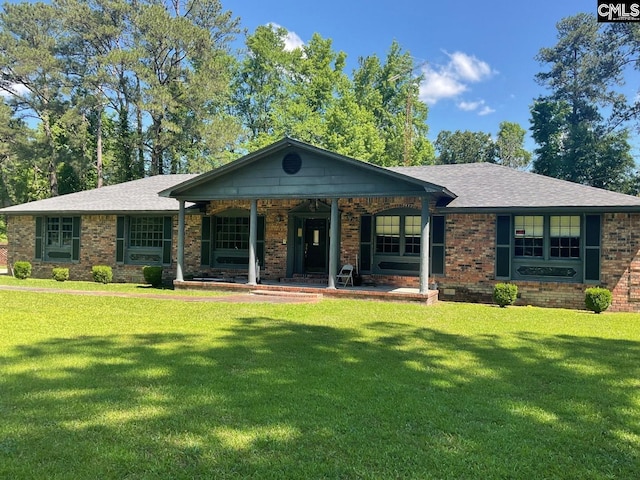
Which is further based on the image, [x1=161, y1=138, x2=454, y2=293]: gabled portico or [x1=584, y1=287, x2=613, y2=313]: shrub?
[x1=161, y1=138, x2=454, y2=293]: gabled portico

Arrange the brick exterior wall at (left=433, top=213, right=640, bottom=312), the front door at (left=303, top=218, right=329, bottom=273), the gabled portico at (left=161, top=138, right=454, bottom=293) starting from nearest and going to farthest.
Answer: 1. the brick exterior wall at (left=433, top=213, right=640, bottom=312)
2. the gabled portico at (left=161, top=138, right=454, bottom=293)
3. the front door at (left=303, top=218, right=329, bottom=273)

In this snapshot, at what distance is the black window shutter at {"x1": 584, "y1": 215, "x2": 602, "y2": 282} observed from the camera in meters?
12.5

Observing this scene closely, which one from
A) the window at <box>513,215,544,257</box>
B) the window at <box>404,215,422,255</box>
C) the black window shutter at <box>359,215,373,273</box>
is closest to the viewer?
the window at <box>513,215,544,257</box>

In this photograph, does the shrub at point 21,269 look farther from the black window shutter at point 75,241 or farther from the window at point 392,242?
the window at point 392,242

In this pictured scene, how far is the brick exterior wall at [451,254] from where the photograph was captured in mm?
12344

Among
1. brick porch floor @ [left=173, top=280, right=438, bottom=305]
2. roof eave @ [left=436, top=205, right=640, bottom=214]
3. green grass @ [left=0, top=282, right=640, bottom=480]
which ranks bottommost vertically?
green grass @ [left=0, top=282, right=640, bottom=480]

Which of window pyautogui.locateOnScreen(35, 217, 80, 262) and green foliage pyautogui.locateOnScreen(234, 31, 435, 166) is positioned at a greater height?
green foliage pyautogui.locateOnScreen(234, 31, 435, 166)

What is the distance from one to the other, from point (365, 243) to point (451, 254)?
8.89 ft

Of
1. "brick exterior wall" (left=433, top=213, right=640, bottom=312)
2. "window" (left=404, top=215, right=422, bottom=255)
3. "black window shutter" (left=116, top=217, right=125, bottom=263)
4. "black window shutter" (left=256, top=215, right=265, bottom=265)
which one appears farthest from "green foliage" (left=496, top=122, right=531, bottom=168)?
"black window shutter" (left=116, top=217, right=125, bottom=263)

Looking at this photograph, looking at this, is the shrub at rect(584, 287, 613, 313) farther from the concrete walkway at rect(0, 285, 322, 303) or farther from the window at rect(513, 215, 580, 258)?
the concrete walkway at rect(0, 285, 322, 303)

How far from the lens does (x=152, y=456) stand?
3357 mm

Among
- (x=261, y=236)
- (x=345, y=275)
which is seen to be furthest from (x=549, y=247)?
(x=261, y=236)

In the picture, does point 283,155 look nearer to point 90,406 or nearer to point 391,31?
point 90,406

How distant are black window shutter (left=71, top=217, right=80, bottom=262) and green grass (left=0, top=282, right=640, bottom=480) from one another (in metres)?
10.2
